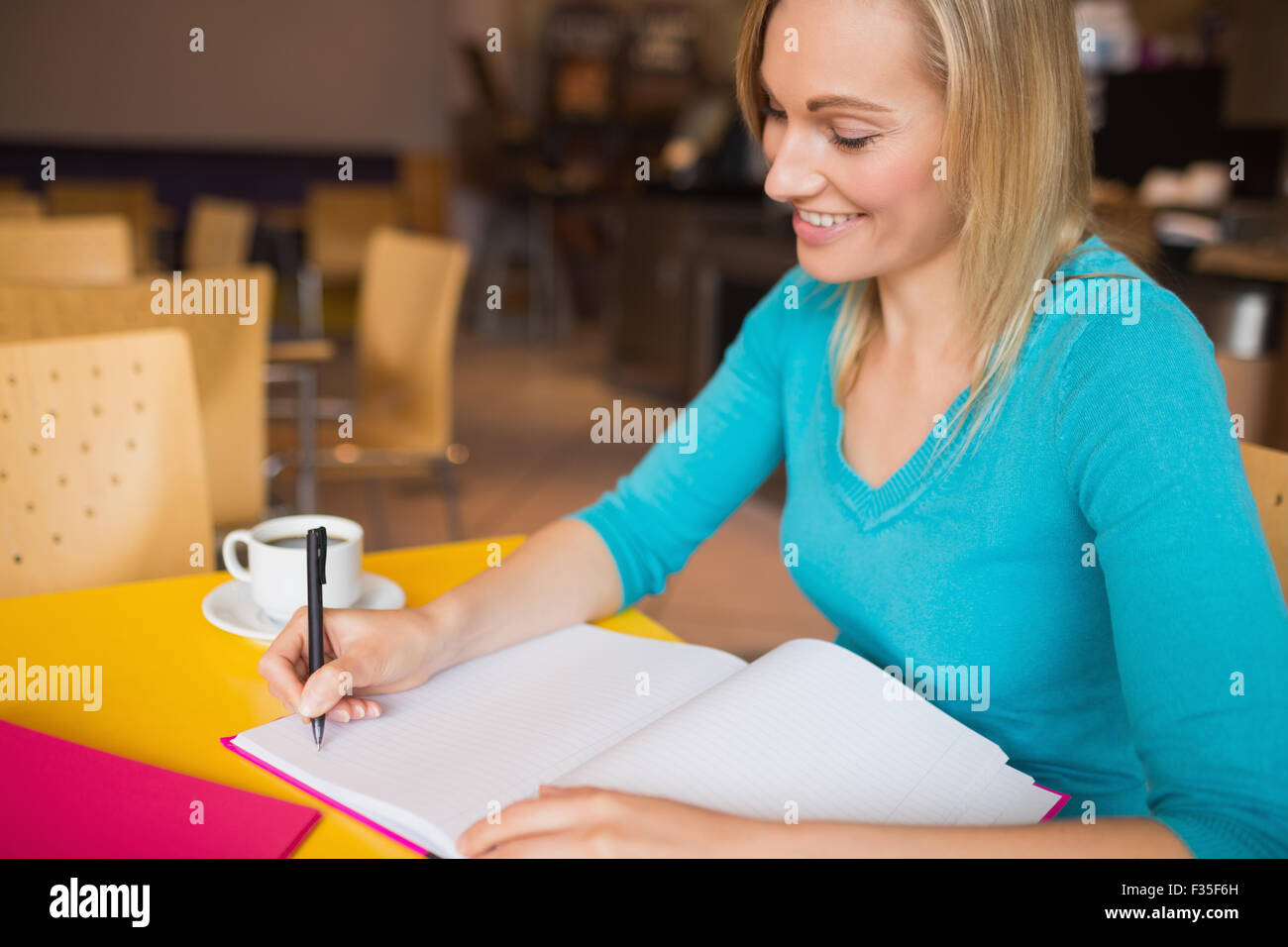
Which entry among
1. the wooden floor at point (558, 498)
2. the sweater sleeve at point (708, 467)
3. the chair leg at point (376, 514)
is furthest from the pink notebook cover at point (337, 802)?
the chair leg at point (376, 514)

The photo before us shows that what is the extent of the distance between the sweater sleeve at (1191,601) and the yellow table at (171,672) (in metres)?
0.40

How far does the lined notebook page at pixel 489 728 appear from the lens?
68 centimetres

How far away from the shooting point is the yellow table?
0.72 meters

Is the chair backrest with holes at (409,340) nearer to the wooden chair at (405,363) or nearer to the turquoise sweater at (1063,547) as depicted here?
the wooden chair at (405,363)

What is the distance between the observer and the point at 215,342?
2078mm

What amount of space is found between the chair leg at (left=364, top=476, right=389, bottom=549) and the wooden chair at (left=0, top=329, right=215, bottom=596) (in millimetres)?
1791

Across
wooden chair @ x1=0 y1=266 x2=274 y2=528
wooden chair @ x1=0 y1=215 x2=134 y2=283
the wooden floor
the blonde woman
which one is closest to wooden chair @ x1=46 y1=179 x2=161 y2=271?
the wooden floor

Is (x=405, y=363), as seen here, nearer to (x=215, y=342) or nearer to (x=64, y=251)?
(x=215, y=342)

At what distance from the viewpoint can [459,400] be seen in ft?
17.8

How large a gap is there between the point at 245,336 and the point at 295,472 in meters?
1.65

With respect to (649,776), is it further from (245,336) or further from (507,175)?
(507,175)

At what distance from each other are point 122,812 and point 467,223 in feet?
27.1

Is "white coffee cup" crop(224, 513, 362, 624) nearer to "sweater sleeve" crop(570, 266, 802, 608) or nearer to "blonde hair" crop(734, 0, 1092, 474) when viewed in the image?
"sweater sleeve" crop(570, 266, 802, 608)

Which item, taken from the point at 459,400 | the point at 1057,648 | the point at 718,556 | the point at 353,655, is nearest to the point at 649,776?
the point at 353,655
